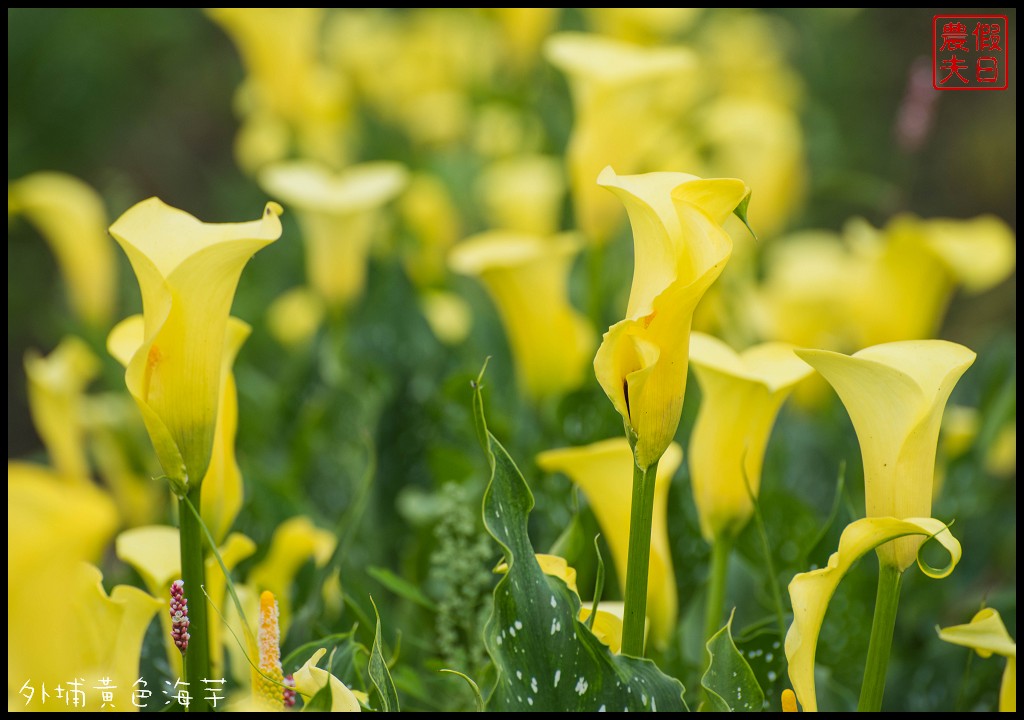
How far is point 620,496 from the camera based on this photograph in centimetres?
68

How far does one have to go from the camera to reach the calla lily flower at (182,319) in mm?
535

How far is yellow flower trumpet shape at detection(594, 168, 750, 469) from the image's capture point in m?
0.50

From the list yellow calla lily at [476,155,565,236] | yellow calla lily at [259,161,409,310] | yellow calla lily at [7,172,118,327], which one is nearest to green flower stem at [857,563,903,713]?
yellow calla lily at [259,161,409,310]

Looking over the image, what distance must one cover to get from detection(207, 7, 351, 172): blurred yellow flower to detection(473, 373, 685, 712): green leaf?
1.04 m

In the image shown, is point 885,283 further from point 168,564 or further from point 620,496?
point 168,564

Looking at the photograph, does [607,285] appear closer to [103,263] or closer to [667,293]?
[103,263]


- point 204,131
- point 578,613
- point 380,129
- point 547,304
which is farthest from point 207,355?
point 204,131

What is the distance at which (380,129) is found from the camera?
1.92 m

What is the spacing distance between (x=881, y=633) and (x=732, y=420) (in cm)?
17

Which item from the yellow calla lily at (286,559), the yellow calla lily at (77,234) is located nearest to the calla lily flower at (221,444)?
the yellow calla lily at (286,559)

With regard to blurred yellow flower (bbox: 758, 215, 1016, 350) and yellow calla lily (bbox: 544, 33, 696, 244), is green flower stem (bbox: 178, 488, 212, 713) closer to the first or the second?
yellow calla lily (bbox: 544, 33, 696, 244)

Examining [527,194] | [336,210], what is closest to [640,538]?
[336,210]

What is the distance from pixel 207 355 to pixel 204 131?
2.91 m

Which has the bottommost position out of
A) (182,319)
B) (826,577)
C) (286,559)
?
(286,559)
